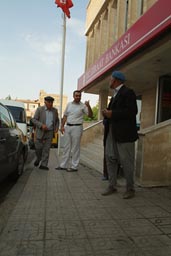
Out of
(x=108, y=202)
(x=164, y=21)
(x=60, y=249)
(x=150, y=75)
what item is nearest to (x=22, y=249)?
(x=60, y=249)

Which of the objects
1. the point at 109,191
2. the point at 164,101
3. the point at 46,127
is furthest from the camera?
the point at 164,101

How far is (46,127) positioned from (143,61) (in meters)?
4.52

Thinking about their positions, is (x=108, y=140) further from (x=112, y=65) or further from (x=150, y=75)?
(x=150, y=75)

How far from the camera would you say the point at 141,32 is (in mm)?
8820

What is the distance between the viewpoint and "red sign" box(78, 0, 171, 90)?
7387 mm

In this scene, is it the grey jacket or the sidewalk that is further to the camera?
the grey jacket

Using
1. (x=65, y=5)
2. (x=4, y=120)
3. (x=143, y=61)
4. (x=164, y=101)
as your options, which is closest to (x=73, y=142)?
(x=4, y=120)

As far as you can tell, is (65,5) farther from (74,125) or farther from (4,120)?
(4,120)

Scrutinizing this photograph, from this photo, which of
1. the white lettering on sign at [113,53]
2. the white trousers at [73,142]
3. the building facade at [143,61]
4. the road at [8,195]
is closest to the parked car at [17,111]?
the building facade at [143,61]

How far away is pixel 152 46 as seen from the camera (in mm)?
8641

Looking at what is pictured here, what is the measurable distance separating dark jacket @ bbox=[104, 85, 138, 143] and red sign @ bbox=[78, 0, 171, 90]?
3.29 metres

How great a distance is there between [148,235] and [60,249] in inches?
39.6

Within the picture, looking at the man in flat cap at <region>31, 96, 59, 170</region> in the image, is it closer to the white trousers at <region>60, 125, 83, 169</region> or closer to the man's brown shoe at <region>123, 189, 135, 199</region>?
the white trousers at <region>60, 125, 83, 169</region>

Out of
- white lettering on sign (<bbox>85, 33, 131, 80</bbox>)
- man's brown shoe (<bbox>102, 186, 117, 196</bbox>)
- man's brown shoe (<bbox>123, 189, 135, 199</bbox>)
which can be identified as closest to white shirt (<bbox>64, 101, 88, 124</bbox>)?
man's brown shoe (<bbox>102, 186, 117, 196</bbox>)
